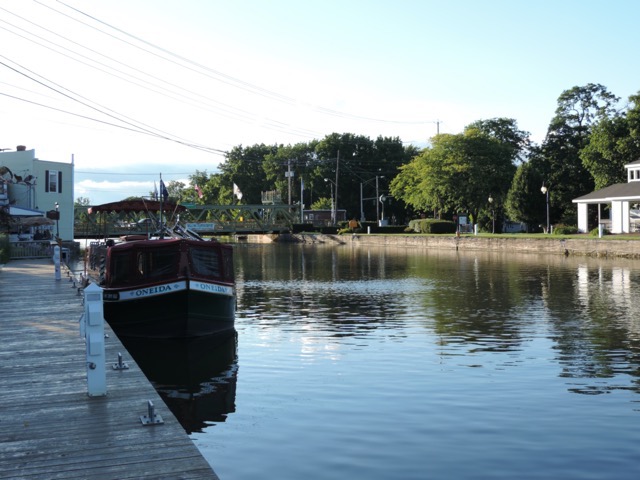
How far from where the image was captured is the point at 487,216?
95.1 meters

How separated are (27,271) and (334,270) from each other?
20.6 meters

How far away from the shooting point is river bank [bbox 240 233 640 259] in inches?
2201

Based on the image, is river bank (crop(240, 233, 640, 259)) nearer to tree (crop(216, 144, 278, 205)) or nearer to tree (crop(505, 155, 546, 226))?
tree (crop(505, 155, 546, 226))

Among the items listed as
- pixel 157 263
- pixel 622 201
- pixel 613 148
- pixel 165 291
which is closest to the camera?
pixel 165 291

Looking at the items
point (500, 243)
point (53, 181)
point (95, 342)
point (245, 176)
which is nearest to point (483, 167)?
point (500, 243)

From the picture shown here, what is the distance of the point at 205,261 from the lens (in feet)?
75.0

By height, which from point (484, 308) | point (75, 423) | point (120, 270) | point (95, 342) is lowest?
point (484, 308)

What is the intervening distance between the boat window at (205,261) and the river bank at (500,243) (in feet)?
128

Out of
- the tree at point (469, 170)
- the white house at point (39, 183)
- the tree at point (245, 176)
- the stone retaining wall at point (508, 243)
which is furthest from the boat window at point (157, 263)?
the tree at point (245, 176)

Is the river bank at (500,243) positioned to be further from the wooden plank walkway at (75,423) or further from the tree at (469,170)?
the wooden plank walkway at (75,423)

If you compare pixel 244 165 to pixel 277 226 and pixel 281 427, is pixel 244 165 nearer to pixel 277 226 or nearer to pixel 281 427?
pixel 277 226

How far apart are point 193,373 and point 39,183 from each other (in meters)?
46.5

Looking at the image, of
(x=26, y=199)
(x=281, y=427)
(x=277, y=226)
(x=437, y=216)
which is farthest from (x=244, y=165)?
(x=281, y=427)

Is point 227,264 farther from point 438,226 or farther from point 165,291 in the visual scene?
point 438,226
